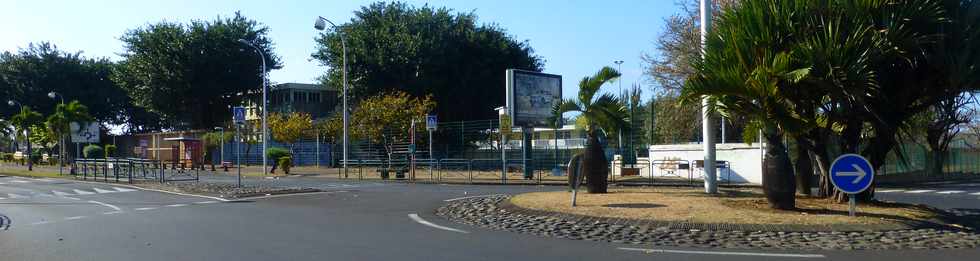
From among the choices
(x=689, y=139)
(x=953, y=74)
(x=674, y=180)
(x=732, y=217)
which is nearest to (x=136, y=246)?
(x=732, y=217)

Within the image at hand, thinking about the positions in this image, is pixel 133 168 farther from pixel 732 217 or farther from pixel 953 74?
pixel 953 74

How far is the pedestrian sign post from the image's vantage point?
35.7 feet

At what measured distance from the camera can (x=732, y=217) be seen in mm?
11672

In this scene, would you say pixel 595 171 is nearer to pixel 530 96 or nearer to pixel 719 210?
pixel 719 210

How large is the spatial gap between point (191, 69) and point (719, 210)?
5260 centimetres

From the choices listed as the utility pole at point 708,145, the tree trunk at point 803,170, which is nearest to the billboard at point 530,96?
the utility pole at point 708,145

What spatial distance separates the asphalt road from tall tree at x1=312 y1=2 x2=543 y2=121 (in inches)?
1265

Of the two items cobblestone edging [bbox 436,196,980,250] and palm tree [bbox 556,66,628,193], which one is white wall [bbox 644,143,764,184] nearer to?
palm tree [bbox 556,66,628,193]

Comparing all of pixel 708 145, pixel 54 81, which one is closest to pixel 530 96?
pixel 708 145

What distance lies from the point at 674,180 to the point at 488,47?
2539 cm

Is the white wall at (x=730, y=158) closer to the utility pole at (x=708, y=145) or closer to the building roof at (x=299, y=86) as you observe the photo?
the utility pole at (x=708, y=145)

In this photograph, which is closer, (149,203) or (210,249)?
(210,249)

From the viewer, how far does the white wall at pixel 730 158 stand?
27094 mm

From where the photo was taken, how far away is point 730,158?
1101 inches
